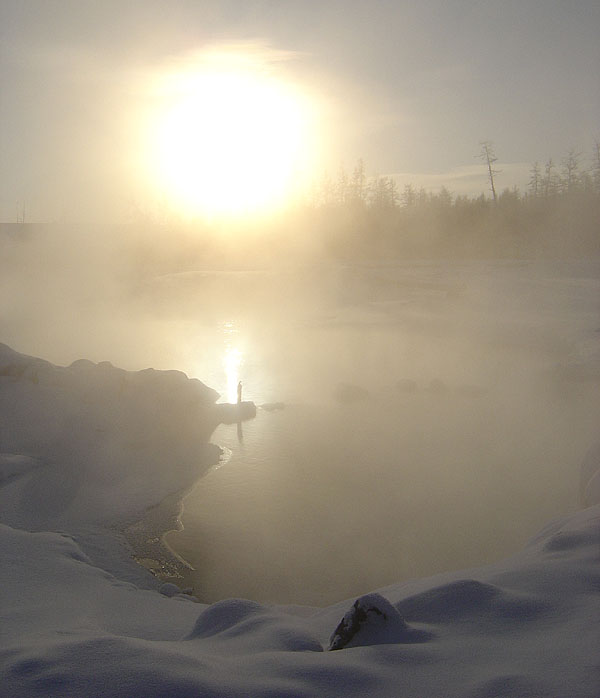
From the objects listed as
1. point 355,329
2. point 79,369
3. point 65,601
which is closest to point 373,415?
point 79,369

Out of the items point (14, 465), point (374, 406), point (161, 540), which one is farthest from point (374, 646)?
point (374, 406)

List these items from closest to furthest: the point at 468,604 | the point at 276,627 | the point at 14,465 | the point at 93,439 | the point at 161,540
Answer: the point at 468,604 < the point at 276,627 < the point at 161,540 < the point at 14,465 < the point at 93,439

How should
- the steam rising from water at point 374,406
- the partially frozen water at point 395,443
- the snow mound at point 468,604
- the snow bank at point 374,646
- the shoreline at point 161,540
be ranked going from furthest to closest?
1. the steam rising from water at point 374,406
2. the partially frozen water at point 395,443
3. the shoreline at point 161,540
4. the snow mound at point 468,604
5. the snow bank at point 374,646

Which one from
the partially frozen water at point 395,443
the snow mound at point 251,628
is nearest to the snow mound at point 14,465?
the partially frozen water at point 395,443

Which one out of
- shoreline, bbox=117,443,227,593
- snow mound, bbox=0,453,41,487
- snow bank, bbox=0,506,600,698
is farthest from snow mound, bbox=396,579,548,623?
snow mound, bbox=0,453,41,487

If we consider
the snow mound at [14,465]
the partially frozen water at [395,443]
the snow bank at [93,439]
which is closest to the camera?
the partially frozen water at [395,443]

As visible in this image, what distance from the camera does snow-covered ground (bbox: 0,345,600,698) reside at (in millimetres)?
1892

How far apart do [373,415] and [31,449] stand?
572 cm

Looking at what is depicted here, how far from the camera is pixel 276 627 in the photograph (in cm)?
269

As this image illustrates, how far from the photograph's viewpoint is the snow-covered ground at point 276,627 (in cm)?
189

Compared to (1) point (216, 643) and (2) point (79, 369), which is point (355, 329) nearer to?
Result: (2) point (79, 369)

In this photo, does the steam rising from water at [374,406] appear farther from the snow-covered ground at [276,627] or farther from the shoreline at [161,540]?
the snow-covered ground at [276,627]

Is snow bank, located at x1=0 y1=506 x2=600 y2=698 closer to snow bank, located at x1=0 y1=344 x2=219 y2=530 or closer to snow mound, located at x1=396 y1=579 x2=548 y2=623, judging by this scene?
snow mound, located at x1=396 y1=579 x2=548 y2=623

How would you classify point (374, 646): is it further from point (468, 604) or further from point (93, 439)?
point (93, 439)
